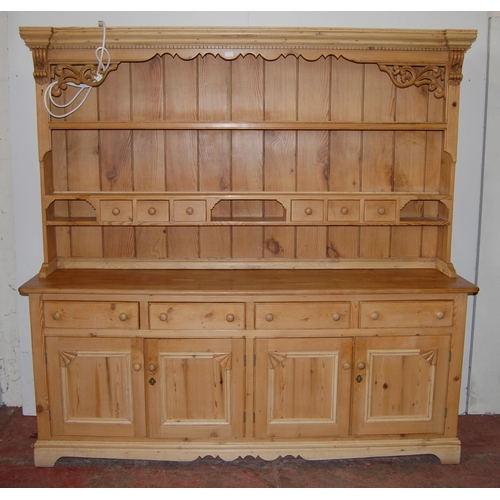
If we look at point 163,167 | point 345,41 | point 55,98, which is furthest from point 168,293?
point 345,41

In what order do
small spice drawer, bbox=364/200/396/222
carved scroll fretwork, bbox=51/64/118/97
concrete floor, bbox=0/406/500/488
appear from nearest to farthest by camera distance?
concrete floor, bbox=0/406/500/488
carved scroll fretwork, bbox=51/64/118/97
small spice drawer, bbox=364/200/396/222

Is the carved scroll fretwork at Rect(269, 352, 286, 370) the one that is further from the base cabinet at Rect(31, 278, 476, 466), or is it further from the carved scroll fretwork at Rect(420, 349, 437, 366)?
the carved scroll fretwork at Rect(420, 349, 437, 366)

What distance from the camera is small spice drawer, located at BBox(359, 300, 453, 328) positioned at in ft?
7.85

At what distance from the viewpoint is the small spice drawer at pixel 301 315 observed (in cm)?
237

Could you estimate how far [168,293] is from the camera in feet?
7.70

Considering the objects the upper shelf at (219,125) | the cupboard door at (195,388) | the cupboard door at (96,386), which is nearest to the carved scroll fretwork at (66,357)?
the cupboard door at (96,386)

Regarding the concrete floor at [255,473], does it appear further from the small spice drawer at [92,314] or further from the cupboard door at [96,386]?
the small spice drawer at [92,314]

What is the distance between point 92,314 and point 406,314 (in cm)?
145

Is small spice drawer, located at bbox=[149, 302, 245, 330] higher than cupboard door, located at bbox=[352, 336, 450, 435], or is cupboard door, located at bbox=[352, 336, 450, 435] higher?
small spice drawer, located at bbox=[149, 302, 245, 330]

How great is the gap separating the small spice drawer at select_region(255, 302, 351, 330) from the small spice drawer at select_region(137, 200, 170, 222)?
0.64 meters

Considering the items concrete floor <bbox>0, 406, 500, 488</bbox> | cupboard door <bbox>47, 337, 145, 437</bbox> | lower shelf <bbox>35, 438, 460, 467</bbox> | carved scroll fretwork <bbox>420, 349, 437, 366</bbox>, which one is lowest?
concrete floor <bbox>0, 406, 500, 488</bbox>

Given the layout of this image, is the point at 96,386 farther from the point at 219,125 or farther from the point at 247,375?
the point at 219,125

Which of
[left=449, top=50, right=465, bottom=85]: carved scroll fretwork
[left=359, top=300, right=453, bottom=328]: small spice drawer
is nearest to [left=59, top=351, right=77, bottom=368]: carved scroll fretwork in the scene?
[left=359, top=300, right=453, bottom=328]: small spice drawer

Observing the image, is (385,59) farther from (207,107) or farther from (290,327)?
(290,327)
